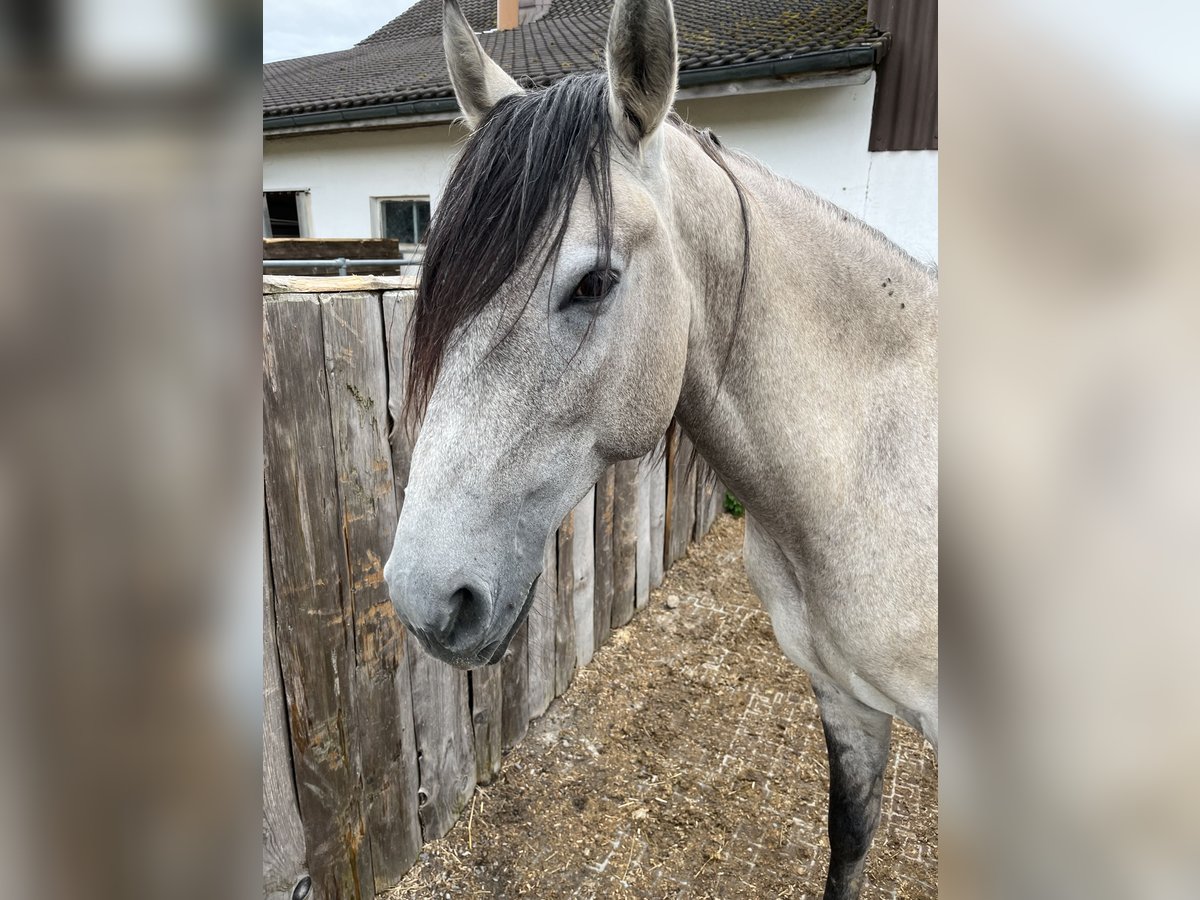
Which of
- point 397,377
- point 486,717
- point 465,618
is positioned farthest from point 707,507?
point 465,618

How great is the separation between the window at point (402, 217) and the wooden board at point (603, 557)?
4628 mm

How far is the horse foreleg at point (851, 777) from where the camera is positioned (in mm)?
1882

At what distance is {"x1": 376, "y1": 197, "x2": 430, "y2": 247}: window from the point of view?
7.01 m

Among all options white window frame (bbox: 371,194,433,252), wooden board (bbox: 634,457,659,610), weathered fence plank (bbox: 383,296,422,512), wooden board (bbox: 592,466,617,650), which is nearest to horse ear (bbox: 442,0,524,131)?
weathered fence plank (bbox: 383,296,422,512)

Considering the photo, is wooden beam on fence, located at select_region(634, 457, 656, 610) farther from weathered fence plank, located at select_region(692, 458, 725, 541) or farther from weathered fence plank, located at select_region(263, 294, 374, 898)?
weathered fence plank, located at select_region(263, 294, 374, 898)

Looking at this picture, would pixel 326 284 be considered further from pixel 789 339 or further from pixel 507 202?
pixel 789 339

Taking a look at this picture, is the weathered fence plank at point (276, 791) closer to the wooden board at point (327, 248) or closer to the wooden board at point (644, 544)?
the wooden board at point (644, 544)

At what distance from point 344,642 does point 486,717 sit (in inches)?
34.6

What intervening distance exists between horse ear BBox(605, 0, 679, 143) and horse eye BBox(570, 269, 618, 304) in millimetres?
265

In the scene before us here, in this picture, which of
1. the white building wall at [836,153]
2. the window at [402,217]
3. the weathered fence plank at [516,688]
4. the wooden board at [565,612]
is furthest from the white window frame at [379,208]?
the weathered fence plank at [516,688]

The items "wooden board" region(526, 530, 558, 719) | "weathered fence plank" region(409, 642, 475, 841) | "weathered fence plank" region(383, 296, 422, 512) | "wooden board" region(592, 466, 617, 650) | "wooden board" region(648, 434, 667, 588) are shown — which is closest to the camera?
"weathered fence plank" region(383, 296, 422, 512)
